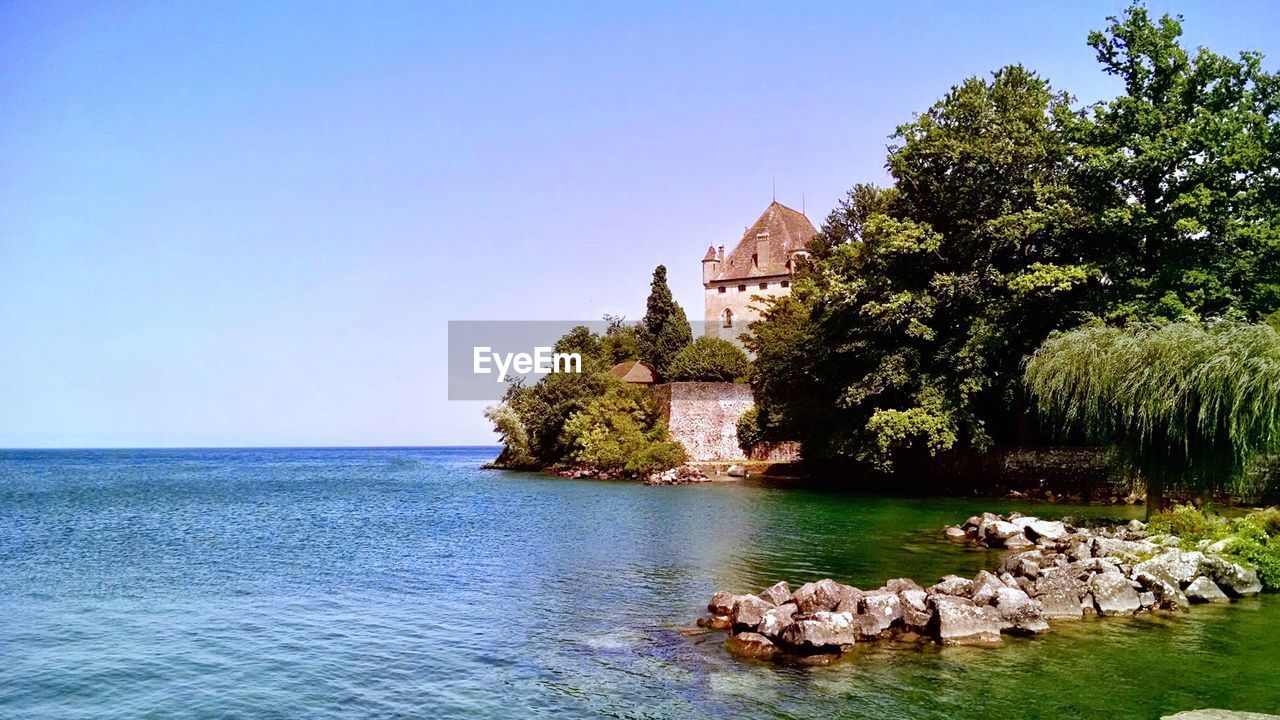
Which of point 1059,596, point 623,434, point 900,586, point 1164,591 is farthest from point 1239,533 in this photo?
point 623,434

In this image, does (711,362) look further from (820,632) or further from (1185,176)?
(820,632)

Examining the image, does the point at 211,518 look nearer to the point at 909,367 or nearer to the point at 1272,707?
the point at 909,367

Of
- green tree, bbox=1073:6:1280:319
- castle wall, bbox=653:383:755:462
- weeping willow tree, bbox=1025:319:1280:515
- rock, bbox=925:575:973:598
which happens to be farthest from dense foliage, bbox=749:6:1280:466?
rock, bbox=925:575:973:598

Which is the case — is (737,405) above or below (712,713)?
above

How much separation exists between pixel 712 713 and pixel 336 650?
19.4 feet

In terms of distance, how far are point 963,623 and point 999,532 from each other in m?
9.29

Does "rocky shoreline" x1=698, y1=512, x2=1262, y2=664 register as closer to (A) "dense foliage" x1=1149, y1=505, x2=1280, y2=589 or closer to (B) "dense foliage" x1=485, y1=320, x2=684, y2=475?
(A) "dense foliage" x1=1149, y1=505, x2=1280, y2=589

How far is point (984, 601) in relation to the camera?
1270 centimetres

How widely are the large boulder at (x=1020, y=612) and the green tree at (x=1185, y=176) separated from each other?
1690 centimetres

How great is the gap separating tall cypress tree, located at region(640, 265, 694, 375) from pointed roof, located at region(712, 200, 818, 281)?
13.7 feet

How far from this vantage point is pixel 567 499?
3578cm

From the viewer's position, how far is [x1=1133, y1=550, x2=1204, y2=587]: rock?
14094 millimetres

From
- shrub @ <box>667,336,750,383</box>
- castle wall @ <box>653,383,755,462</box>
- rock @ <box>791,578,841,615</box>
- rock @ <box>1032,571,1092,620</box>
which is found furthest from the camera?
shrub @ <box>667,336,750,383</box>

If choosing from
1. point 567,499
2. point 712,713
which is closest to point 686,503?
point 567,499
